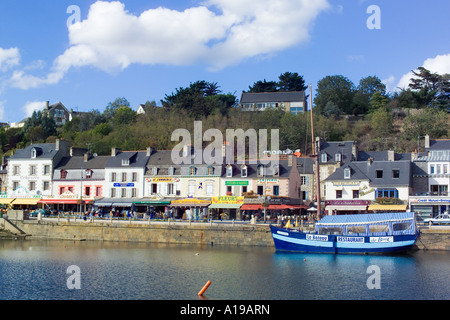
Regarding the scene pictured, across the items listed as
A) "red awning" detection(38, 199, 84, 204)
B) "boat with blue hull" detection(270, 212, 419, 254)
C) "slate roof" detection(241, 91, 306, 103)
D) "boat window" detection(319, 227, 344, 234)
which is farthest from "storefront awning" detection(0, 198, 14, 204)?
"slate roof" detection(241, 91, 306, 103)

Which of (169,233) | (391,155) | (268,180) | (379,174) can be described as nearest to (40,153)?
(169,233)

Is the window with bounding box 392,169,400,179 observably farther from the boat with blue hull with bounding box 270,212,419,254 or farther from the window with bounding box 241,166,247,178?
the window with bounding box 241,166,247,178

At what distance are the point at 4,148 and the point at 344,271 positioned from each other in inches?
2728

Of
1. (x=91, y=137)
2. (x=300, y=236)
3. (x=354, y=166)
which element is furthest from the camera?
(x=91, y=137)

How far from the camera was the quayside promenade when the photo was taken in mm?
40844

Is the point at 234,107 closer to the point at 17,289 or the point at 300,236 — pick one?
the point at 300,236

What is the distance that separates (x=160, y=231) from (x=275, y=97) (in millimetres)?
47990

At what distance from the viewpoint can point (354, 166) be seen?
51.5 metres

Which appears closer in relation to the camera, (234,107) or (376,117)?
(376,117)

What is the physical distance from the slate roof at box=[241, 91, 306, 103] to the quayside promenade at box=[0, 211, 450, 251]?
148ft

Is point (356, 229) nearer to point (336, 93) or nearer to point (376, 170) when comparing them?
point (376, 170)

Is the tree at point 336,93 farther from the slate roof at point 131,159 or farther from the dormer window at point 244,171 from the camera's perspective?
the slate roof at point 131,159

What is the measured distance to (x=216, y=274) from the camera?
3134 cm
